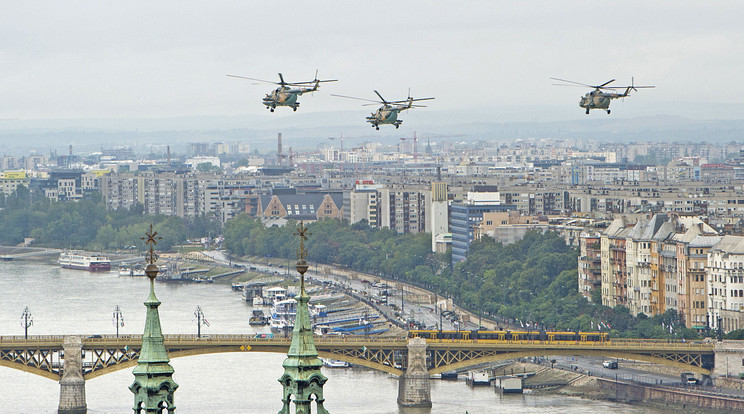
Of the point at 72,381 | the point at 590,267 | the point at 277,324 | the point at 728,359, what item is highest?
the point at 590,267

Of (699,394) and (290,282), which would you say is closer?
(699,394)

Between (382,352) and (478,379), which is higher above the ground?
(382,352)

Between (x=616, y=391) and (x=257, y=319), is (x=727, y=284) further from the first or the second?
(x=257, y=319)

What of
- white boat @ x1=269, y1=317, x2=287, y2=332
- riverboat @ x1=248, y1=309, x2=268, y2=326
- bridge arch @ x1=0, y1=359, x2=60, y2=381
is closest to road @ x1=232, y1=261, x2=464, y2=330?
white boat @ x1=269, y1=317, x2=287, y2=332

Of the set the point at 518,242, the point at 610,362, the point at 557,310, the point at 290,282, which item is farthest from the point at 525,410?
the point at 290,282

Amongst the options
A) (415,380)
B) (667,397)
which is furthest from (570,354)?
(415,380)

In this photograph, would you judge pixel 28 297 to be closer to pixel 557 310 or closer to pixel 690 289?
pixel 557 310

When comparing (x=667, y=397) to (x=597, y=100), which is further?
(x=667, y=397)
